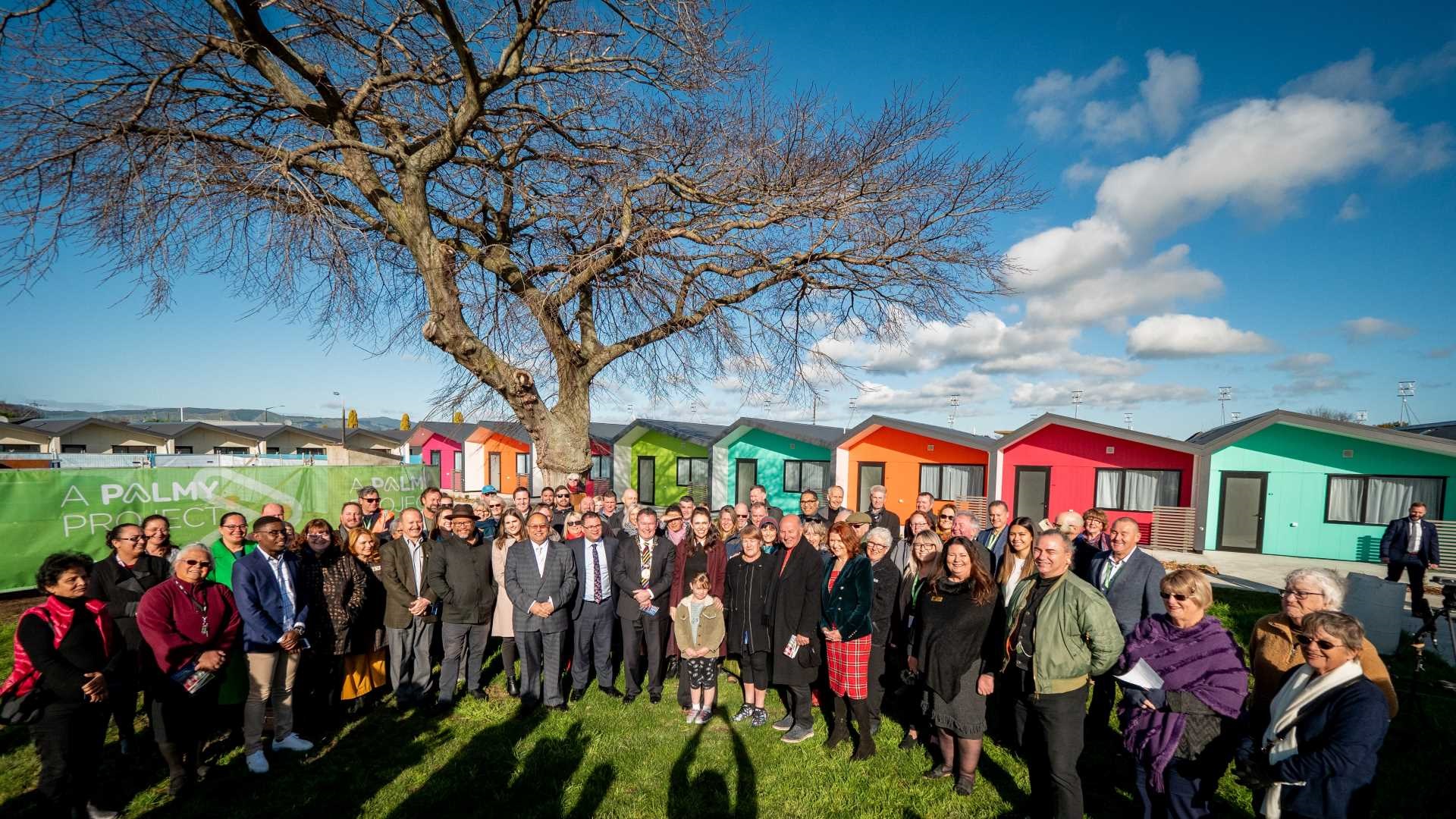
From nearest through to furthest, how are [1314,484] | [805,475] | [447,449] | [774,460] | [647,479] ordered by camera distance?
1. [1314,484]
2. [805,475]
3. [774,460]
4. [647,479]
5. [447,449]

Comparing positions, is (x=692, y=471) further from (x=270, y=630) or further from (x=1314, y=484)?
(x=270, y=630)

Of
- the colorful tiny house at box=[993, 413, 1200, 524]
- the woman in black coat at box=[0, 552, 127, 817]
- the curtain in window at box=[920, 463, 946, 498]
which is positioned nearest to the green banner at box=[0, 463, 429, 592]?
the woman in black coat at box=[0, 552, 127, 817]

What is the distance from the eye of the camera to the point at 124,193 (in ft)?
18.1

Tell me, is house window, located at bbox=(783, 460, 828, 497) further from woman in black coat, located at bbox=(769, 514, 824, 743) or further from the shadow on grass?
the shadow on grass

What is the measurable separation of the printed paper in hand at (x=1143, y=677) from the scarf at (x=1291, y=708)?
42 cm

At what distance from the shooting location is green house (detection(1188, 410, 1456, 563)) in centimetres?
1305

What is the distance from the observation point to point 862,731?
14.4 ft

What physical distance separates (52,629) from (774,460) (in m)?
18.1

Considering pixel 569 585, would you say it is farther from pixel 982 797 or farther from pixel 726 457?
pixel 726 457

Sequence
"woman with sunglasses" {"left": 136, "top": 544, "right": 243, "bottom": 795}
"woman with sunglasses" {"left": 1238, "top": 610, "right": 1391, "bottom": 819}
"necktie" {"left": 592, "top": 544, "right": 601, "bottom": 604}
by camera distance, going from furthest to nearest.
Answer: "necktie" {"left": 592, "top": 544, "right": 601, "bottom": 604}
"woman with sunglasses" {"left": 136, "top": 544, "right": 243, "bottom": 795}
"woman with sunglasses" {"left": 1238, "top": 610, "right": 1391, "bottom": 819}

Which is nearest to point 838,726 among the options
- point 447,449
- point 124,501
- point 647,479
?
point 124,501

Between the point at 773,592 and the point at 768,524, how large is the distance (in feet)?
2.87

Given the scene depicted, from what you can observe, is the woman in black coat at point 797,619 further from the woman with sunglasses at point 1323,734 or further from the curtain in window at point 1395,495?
the curtain in window at point 1395,495

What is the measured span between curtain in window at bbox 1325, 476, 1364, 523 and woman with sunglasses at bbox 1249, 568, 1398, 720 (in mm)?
14917
